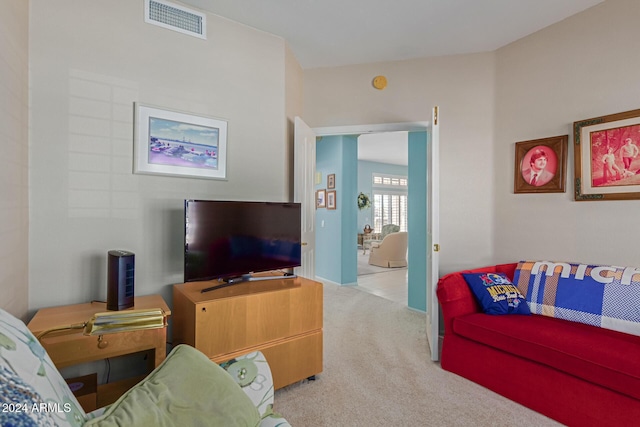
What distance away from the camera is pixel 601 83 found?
239 centimetres

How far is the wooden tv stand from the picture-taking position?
1845 millimetres

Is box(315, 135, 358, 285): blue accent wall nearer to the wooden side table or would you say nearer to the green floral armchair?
the wooden side table

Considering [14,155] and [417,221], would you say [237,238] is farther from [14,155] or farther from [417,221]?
[417,221]

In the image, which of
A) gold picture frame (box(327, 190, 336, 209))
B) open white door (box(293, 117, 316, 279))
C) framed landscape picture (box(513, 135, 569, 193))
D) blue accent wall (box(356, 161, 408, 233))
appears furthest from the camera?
blue accent wall (box(356, 161, 408, 233))

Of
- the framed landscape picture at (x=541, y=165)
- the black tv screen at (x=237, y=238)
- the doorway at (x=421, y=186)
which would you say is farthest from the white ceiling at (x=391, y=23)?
the black tv screen at (x=237, y=238)

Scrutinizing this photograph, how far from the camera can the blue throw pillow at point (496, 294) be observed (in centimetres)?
235

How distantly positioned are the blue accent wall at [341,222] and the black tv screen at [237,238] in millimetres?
2943

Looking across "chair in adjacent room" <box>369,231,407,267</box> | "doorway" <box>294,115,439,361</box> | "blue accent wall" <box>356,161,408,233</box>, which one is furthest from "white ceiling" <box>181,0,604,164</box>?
"blue accent wall" <box>356,161,408,233</box>

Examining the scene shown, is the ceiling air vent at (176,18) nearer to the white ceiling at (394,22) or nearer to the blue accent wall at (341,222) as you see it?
the white ceiling at (394,22)

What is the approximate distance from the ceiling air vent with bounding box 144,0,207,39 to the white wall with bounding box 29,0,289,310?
5cm

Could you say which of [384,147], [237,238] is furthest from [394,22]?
[384,147]

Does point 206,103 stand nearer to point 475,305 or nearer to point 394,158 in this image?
point 475,305

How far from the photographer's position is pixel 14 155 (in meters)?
1.61

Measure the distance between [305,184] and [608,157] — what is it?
2.37 meters
